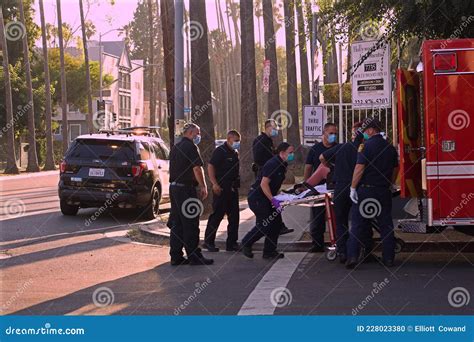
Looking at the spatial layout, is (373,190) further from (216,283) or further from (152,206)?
(152,206)

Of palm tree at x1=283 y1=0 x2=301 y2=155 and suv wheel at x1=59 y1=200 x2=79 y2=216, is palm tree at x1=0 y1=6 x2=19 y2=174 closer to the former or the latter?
palm tree at x1=283 y1=0 x2=301 y2=155

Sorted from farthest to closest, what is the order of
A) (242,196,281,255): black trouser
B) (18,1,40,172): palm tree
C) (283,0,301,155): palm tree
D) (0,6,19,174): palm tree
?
(18,1,40,172): palm tree, (0,6,19,174): palm tree, (283,0,301,155): palm tree, (242,196,281,255): black trouser

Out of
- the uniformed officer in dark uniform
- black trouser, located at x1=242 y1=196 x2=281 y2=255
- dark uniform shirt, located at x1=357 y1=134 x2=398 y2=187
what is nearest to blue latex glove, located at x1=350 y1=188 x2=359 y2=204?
dark uniform shirt, located at x1=357 y1=134 x2=398 y2=187

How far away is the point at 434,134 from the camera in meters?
11.1

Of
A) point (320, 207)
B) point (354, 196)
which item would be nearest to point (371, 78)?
point (320, 207)

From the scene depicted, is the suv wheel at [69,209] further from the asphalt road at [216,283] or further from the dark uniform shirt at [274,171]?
the dark uniform shirt at [274,171]

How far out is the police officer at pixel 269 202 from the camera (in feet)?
40.4

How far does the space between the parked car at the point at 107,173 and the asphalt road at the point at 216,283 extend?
3.48 metres

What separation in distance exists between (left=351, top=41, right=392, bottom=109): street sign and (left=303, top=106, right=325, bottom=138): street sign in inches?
135

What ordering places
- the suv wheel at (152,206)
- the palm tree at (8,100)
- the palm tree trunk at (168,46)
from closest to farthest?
1. the suv wheel at (152,206)
2. the palm tree trunk at (168,46)
3. the palm tree at (8,100)

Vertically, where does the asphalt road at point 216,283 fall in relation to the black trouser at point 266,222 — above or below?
below

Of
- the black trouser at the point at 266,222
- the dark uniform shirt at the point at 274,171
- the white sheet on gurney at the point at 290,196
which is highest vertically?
the dark uniform shirt at the point at 274,171

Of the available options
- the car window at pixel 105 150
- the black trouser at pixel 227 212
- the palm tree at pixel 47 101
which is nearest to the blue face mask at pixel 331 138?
the black trouser at pixel 227 212

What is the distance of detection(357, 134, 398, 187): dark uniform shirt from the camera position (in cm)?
1127
